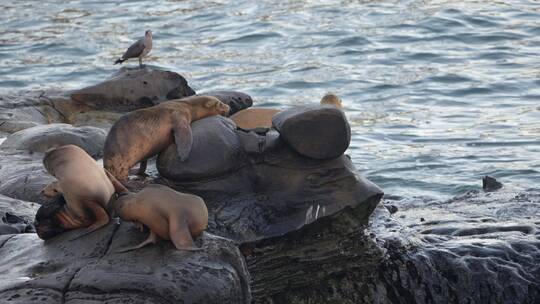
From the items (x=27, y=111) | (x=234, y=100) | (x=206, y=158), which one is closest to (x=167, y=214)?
(x=206, y=158)

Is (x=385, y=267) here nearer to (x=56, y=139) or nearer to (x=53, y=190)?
(x=53, y=190)

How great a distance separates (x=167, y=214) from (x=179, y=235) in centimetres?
13

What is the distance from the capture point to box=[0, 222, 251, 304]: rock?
17.7 feet

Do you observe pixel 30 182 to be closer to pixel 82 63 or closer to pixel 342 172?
pixel 342 172

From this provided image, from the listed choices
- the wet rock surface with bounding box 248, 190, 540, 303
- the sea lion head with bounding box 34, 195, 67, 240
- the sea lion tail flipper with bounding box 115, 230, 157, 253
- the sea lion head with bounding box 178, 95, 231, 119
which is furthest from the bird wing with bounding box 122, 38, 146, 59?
the sea lion tail flipper with bounding box 115, 230, 157, 253

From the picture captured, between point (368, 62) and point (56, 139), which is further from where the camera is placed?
point (368, 62)

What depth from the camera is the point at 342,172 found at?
281 inches

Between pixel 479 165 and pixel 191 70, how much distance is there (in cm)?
533

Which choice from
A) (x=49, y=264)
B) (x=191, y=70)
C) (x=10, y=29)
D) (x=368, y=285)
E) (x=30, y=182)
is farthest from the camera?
(x=10, y=29)

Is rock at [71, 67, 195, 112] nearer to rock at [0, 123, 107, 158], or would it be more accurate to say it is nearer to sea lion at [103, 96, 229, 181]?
rock at [0, 123, 107, 158]

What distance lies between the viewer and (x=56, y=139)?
28.3 feet

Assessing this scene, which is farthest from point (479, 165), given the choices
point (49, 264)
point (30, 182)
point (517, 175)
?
point (49, 264)

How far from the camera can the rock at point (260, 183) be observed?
274 inches

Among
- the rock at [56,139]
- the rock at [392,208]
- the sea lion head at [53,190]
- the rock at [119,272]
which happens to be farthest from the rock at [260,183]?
the rock at [56,139]
